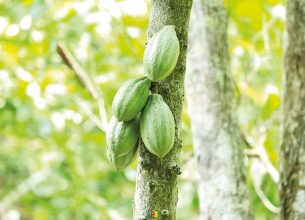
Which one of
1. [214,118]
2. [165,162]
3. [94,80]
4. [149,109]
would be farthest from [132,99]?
[94,80]

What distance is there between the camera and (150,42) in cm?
120

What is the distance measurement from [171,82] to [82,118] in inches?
102

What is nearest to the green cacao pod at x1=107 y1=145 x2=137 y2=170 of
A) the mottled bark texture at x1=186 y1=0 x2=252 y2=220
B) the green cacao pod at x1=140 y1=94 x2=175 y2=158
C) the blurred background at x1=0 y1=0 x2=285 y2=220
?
the green cacao pod at x1=140 y1=94 x2=175 y2=158

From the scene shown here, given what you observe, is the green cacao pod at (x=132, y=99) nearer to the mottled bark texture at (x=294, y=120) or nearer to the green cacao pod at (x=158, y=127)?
the green cacao pod at (x=158, y=127)

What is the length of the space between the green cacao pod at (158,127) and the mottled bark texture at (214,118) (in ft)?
2.66

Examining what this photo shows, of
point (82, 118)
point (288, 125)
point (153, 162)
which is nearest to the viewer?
point (153, 162)

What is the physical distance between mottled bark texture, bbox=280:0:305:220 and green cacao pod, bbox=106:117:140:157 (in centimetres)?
84

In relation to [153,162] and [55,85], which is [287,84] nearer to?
[153,162]

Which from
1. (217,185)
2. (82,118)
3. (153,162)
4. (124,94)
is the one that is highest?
(82,118)

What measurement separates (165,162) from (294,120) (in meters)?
0.87

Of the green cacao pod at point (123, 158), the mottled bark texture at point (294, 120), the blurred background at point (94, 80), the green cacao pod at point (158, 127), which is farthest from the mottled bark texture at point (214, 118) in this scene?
the green cacao pod at point (158, 127)

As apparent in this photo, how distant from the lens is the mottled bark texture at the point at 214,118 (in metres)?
1.93

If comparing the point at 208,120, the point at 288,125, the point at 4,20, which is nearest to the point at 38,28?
the point at 4,20

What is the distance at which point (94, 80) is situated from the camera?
282 centimetres
